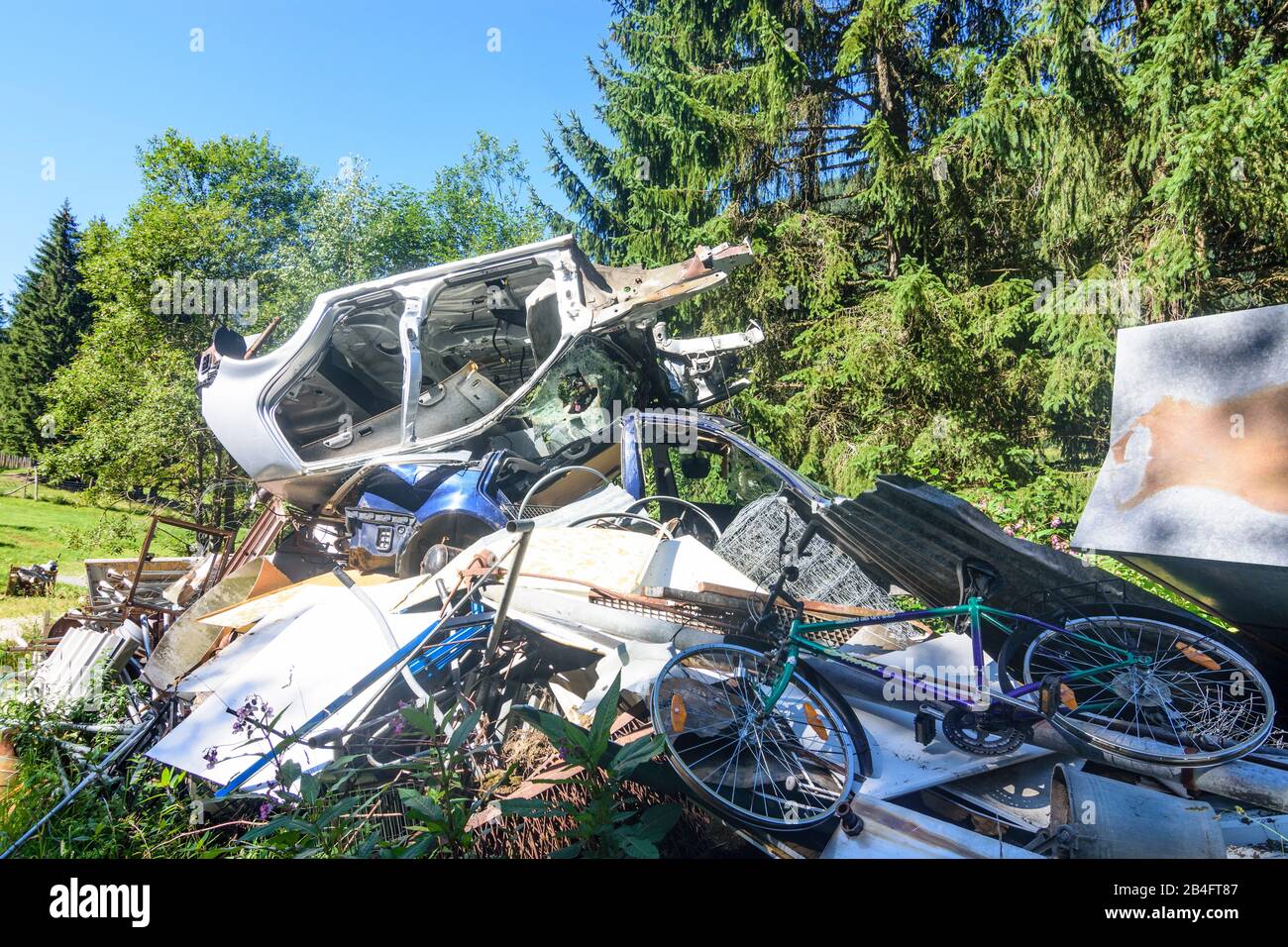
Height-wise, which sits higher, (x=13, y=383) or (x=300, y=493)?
(x=13, y=383)

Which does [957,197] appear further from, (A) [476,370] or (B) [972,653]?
(B) [972,653]

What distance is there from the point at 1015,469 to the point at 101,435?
535 inches

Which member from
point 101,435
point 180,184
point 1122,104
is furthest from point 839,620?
point 180,184

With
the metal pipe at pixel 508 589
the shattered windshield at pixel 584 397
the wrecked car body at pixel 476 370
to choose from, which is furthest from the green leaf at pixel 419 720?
the shattered windshield at pixel 584 397

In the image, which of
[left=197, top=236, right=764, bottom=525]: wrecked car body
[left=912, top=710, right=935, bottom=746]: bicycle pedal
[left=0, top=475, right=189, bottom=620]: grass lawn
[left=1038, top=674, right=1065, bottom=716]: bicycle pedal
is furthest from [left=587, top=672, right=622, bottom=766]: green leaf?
[left=0, top=475, right=189, bottom=620]: grass lawn

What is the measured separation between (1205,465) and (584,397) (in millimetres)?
4307

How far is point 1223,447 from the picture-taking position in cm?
272

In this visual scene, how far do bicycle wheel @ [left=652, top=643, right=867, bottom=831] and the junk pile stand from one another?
0.01m

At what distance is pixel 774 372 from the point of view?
985 cm

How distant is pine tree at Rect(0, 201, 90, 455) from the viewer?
23.5m

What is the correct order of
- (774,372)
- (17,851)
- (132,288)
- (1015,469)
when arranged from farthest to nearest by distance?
(132,288) < (774,372) < (1015,469) < (17,851)

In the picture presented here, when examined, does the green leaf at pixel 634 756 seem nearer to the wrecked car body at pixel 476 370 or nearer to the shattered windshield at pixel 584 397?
the wrecked car body at pixel 476 370

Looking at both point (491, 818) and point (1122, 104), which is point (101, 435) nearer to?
point (491, 818)

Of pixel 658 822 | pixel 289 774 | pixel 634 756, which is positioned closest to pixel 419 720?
pixel 289 774
